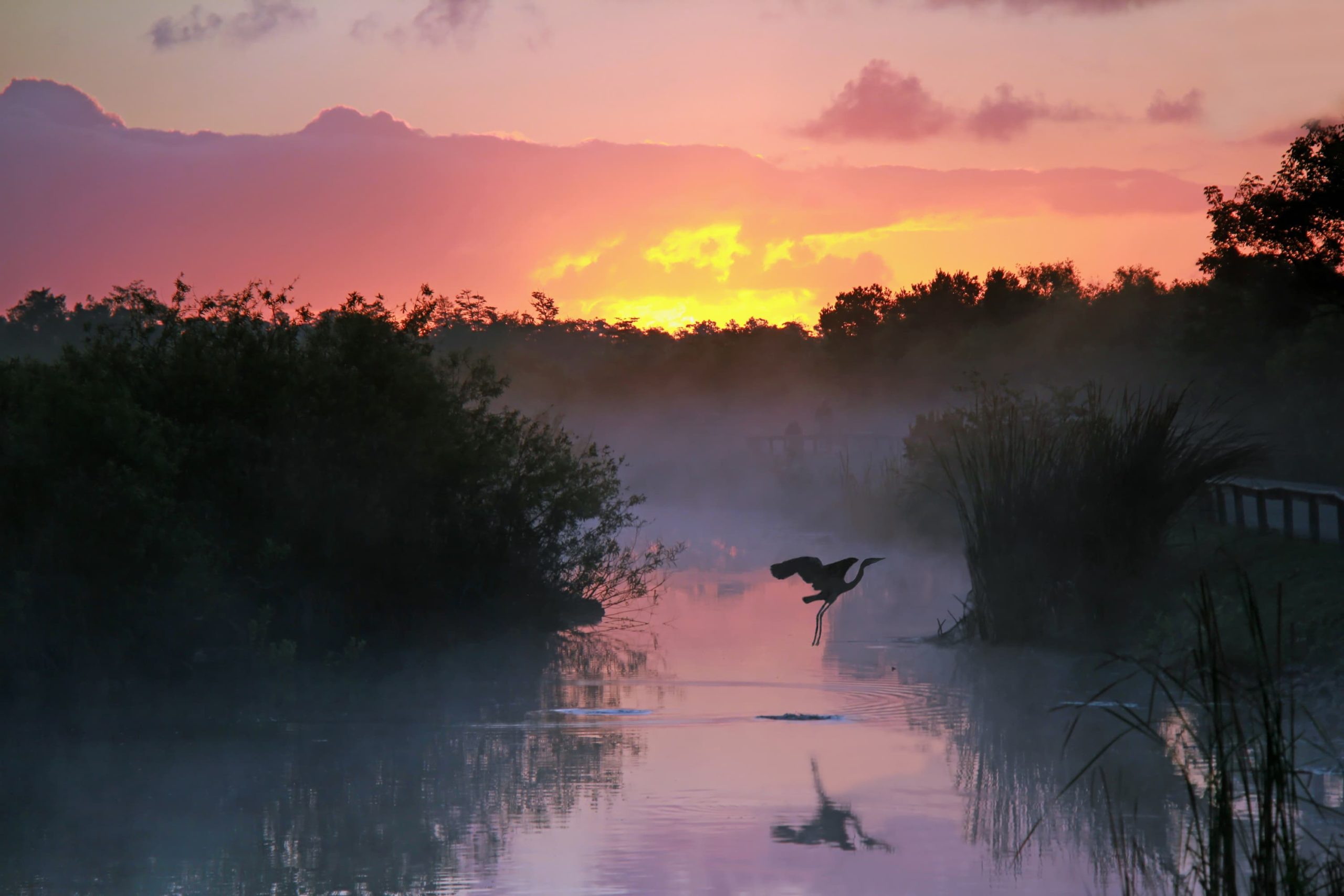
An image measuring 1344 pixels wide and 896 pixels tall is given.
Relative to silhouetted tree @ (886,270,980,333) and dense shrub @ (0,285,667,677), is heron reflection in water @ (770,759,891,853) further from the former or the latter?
silhouetted tree @ (886,270,980,333)

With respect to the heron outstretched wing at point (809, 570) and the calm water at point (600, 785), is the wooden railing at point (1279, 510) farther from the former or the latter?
the heron outstretched wing at point (809, 570)

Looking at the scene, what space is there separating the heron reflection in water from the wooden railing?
741 centimetres

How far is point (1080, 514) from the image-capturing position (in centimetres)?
1370

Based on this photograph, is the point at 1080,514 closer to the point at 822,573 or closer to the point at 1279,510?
the point at 822,573

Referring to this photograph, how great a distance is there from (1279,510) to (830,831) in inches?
618

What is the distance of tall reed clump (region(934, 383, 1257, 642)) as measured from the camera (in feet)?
44.6

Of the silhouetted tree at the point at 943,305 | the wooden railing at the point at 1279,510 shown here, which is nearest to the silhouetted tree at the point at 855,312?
the silhouetted tree at the point at 943,305

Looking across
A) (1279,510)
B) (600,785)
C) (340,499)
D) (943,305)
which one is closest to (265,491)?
(340,499)

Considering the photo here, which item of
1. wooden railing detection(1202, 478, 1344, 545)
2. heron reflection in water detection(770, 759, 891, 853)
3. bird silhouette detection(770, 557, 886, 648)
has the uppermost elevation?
wooden railing detection(1202, 478, 1344, 545)

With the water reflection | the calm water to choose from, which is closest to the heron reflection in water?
the calm water

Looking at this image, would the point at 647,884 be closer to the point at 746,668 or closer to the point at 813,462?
the point at 746,668

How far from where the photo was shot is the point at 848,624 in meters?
17.8

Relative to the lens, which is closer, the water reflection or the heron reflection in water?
the water reflection

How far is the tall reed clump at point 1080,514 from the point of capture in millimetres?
13586
